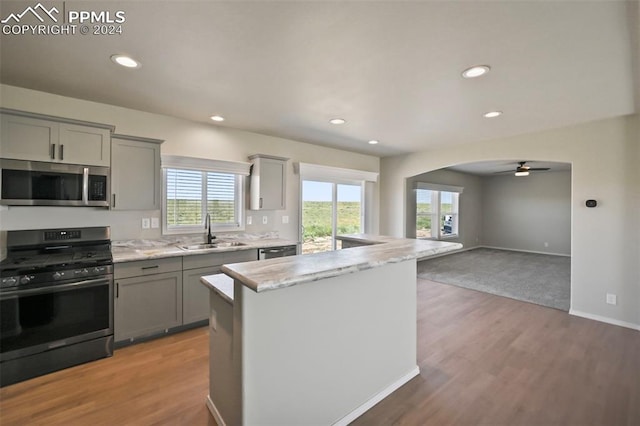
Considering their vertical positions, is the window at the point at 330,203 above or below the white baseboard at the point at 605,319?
above

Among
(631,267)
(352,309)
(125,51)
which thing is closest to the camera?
(352,309)

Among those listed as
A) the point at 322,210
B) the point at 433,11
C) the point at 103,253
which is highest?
the point at 433,11

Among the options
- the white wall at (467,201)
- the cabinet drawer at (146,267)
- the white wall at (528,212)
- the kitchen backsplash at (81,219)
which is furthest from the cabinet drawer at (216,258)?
the white wall at (528,212)

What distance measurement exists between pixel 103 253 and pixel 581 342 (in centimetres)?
487

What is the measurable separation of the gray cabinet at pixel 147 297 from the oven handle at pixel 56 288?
14cm

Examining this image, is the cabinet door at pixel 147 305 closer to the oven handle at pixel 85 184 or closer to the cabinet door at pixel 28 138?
the oven handle at pixel 85 184

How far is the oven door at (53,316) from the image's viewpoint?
218 cm

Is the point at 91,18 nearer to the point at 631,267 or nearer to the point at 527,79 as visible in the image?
the point at 527,79

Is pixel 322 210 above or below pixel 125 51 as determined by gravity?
below

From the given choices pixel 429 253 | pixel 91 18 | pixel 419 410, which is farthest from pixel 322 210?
pixel 91 18

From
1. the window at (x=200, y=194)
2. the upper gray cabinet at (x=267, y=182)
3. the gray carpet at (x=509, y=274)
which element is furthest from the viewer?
the gray carpet at (x=509, y=274)

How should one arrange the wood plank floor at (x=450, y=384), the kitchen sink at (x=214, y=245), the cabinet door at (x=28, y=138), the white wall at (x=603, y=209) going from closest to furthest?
the wood plank floor at (x=450, y=384) < the cabinet door at (x=28, y=138) < the white wall at (x=603, y=209) < the kitchen sink at (x=214, y=245)

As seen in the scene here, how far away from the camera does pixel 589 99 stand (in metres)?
2.77

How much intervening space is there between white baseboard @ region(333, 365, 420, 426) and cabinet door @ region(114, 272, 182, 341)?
2.08 metres
